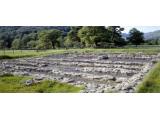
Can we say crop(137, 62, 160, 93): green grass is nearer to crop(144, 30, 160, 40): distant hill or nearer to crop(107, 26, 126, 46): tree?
crop(144, 30, 160, 40): distant hill

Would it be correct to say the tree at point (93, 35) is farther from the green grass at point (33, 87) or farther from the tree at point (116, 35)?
the green grass at point (33, 87)

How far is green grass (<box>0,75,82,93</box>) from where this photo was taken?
11.6 m

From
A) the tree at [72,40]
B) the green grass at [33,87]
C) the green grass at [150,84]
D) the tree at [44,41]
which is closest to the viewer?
the green grass at [150,84]

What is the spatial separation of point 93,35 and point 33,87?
2.71 m

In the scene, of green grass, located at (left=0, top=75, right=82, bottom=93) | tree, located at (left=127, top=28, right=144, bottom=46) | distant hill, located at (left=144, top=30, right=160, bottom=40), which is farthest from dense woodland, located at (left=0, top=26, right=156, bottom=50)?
green grass, located at (left=0, top=75, right=82, bottom=93)

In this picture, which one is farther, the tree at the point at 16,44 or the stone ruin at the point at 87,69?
the tree at the point at 16,44

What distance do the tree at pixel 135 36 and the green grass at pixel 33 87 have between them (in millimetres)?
2474

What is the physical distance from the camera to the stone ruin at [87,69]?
39.9 feet

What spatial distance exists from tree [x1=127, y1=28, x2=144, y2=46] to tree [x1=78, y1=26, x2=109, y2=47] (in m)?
0.83

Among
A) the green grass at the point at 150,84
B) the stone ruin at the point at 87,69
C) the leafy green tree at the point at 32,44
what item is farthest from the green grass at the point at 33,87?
the green grass at the point at 150,84

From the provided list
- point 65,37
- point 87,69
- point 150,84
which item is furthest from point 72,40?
point 150,84
